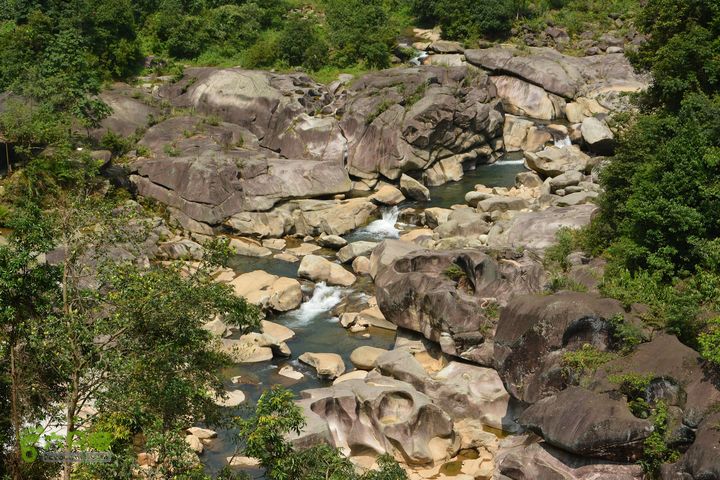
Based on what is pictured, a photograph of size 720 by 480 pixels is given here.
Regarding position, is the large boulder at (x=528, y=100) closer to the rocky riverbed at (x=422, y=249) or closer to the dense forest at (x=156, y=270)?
the rocky riverbed at (x=422, y=249)

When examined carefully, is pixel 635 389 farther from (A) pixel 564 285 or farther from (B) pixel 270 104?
(B) pixel 270 104

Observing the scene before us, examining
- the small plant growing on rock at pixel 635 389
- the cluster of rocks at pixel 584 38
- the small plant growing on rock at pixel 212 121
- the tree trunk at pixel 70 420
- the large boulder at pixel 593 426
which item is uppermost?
the tree trunk at pixel 70 420

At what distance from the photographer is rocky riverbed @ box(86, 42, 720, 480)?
61.8ft

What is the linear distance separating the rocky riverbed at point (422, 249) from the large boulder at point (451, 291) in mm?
63

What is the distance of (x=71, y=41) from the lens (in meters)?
43.8

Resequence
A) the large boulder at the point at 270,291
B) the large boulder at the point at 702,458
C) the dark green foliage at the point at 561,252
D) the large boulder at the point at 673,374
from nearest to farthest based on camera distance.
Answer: the large boulder at the point at 702,458 → the large boulder at the point at 673,374 → the dark green foliage at the point at 561,252 → the large boulder at the point at 270,291

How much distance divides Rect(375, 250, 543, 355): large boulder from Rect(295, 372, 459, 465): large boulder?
324 centimetres

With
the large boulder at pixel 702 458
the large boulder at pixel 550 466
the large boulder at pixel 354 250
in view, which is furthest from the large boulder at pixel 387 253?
the large boulder at pixel 702 458

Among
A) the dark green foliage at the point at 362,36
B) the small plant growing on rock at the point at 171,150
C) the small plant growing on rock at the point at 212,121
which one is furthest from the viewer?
the dark green foliage at the point at 362,36

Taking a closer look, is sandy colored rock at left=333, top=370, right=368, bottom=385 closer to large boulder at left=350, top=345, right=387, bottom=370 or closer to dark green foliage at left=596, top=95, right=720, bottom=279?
large boulder at left=350, top=345, right=387, bottom=370

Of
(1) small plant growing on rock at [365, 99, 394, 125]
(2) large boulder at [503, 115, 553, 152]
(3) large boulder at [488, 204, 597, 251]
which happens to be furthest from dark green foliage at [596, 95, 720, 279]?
(2) large boulder at [503, 115, 553, 152]

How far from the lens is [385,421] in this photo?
2172cm

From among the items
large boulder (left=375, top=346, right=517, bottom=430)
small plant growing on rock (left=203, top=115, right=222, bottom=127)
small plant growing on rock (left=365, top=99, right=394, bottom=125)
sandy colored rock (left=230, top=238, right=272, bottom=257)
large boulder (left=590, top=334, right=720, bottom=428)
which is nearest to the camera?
large boulder (left=590, top=334, right=720, bottom=428)

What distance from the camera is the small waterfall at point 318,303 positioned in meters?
30.1
